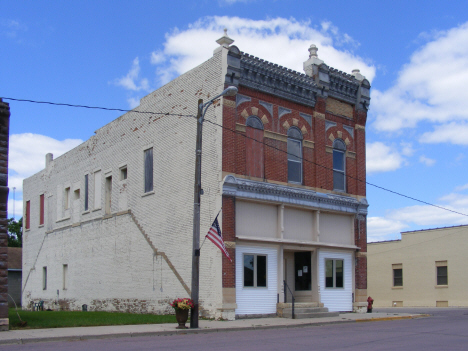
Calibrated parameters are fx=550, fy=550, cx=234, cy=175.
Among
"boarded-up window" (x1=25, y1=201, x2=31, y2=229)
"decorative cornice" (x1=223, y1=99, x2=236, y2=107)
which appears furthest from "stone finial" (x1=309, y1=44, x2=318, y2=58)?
"boarded-up window" (x1=25, y1=201, x2=31, y2=229)

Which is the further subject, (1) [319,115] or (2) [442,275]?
(2) [442,275]

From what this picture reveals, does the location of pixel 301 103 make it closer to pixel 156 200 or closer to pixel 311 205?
pixel 311 205

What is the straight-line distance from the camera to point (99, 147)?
1254 inches

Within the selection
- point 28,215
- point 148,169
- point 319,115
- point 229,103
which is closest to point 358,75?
point 319,115

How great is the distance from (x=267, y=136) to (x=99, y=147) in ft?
39.5

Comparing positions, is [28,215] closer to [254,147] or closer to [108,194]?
[108,194]

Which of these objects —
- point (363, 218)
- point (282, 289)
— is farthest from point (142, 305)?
point (363, 218)

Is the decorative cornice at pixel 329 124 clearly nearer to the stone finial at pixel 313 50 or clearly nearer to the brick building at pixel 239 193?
the brick building at pixel 239 193

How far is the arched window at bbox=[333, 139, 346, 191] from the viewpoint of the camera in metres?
27.2

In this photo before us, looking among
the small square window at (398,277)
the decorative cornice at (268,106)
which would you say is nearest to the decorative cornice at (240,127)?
the decorative cornice at (268,106)

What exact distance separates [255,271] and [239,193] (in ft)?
10.9

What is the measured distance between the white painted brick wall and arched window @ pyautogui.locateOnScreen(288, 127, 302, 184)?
13.7 ft

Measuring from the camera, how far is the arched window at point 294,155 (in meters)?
25.2

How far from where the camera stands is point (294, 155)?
25281mm
